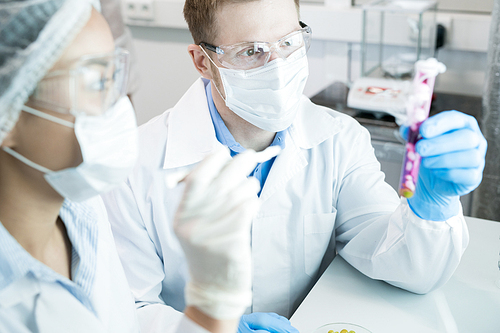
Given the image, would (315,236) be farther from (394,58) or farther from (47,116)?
(394,58)

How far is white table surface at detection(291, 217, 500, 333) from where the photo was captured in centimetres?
115

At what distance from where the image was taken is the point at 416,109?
0.98 metres

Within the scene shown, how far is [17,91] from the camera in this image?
2.15 feet

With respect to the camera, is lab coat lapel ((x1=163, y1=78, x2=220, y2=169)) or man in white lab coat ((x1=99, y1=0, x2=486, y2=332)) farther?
lab coat lapel ((x1=163, y1=78, x2=220, y2=169))

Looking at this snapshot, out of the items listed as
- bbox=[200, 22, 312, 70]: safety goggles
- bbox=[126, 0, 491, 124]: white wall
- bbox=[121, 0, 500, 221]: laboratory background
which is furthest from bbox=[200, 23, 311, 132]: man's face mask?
bbox=[126, 0, 491, 124]: white wall

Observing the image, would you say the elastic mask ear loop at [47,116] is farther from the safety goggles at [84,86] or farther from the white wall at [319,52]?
the white wall at [319,52]

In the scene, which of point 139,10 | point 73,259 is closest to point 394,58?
point 139,10

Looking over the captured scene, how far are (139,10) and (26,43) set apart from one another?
284cm

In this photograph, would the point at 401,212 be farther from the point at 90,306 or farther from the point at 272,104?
the point at 90,306

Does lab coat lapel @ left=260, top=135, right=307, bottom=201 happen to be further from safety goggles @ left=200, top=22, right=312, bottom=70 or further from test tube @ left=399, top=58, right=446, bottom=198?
test tube @ left=399, top=58, right=446, bottom=198

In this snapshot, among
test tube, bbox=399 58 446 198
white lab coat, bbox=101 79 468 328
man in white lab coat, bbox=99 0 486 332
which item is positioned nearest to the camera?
test tube, bbox=399 58 446 198

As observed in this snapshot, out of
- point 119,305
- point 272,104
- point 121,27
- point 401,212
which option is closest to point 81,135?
point 119,305

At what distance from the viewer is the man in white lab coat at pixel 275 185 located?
1.24 m

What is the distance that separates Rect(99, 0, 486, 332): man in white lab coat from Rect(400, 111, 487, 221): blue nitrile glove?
9cm
